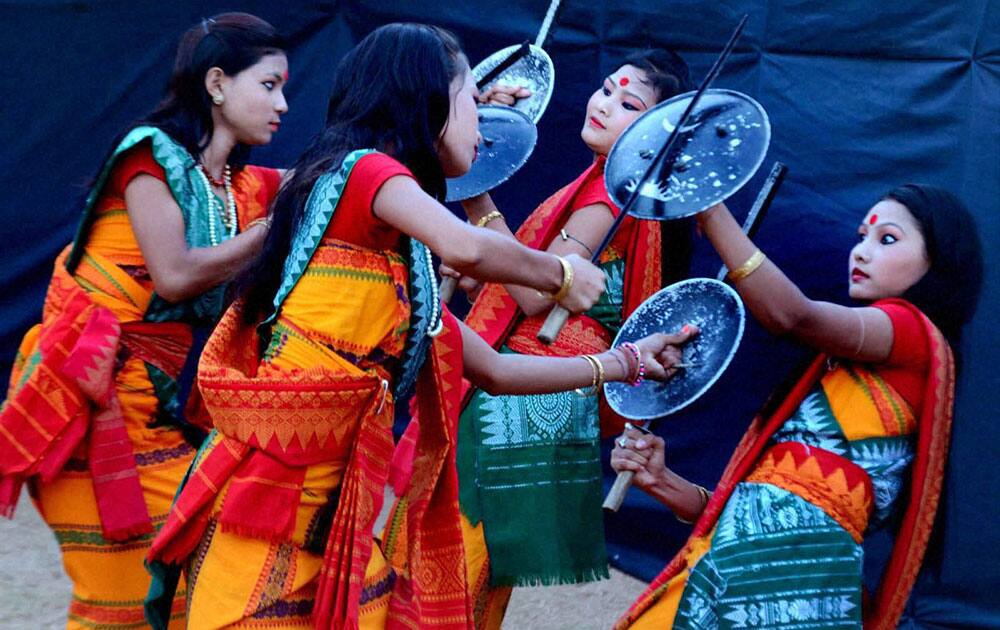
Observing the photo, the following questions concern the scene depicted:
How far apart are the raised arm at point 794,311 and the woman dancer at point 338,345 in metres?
0.46

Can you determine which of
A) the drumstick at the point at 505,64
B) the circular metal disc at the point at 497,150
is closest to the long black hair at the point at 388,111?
the circular metal disc at the point at 497,150

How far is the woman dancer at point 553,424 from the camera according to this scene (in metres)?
3.32

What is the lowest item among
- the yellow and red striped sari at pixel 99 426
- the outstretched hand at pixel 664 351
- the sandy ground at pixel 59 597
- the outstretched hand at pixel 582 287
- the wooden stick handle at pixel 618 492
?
the sandy ground at pixel 59 597

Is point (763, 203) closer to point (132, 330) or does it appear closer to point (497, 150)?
point (497, 150)

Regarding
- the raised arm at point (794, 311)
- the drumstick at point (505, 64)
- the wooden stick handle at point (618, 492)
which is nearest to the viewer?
the raised arm at point (794, 311)

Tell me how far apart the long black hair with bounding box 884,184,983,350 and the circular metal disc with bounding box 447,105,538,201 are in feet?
3.55

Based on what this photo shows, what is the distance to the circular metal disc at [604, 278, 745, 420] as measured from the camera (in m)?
2.96

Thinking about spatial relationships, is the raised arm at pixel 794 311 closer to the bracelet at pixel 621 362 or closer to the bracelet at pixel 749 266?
the bracelet at pixel 749 266

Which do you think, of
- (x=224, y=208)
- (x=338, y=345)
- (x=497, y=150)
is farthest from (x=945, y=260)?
(x=224, y=208)

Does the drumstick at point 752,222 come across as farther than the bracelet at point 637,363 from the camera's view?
Yes

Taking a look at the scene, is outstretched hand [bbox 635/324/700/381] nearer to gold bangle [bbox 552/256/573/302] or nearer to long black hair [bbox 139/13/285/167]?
gold bangle [bbox 552/256/573/302]

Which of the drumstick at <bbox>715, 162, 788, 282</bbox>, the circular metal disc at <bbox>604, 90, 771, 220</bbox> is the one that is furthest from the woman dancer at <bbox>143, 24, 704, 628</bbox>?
the drumstick at <bbox>715, 162, 788, 282</bbox>

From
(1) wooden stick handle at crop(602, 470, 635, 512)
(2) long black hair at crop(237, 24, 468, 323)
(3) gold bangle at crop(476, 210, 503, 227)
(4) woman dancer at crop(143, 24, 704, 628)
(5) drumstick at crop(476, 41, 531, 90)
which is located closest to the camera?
(4) woman dancer at crop(143, 24, 704, 628)

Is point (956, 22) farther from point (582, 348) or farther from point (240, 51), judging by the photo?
point (240, 51)
